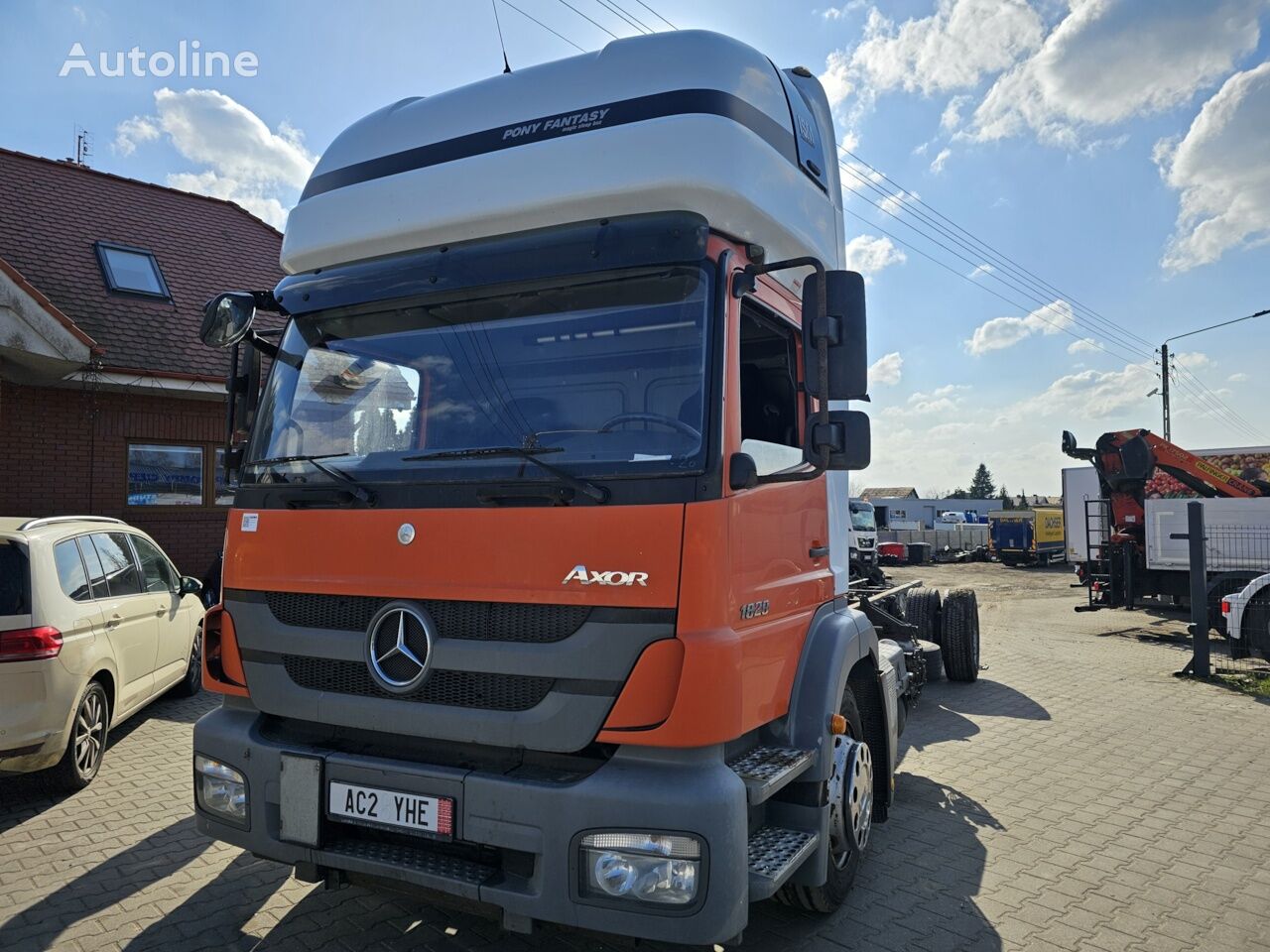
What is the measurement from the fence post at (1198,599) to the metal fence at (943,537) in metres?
29.7

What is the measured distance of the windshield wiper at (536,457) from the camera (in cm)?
270

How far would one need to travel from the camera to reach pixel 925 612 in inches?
358

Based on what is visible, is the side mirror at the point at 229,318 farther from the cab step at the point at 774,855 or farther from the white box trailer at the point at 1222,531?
the white box trailer at the point at 1222,531

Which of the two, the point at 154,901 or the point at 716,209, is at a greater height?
the point at 716,209

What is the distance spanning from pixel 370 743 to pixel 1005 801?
4.12 metres

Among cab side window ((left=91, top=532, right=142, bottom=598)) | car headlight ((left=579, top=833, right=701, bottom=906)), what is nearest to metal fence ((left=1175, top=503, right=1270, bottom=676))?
car headlight ((left=579, top=833, right=701, bottom=906))

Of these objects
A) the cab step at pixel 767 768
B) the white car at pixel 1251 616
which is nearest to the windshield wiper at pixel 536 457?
the cab step at pixel 767 768

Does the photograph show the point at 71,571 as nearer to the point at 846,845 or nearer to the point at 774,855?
the point at 774,855

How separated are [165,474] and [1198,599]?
1252 centimetres

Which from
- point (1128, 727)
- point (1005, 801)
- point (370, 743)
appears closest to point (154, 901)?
point (370, 743)

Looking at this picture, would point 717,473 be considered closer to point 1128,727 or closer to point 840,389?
point 840,389

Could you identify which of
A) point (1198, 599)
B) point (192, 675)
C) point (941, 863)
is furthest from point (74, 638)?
point (1198, 599)

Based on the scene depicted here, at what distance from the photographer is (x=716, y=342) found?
9.37ft

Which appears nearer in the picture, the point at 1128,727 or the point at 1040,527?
the point at 1128,727
